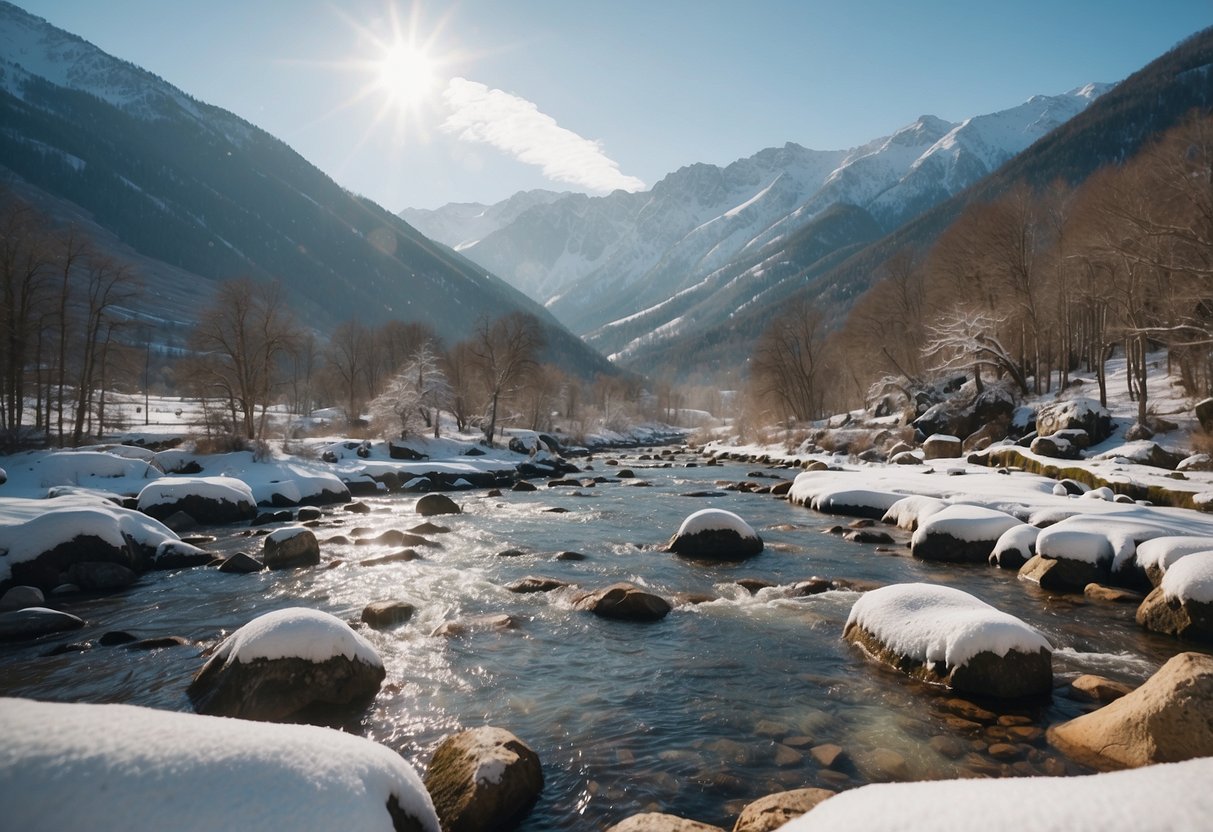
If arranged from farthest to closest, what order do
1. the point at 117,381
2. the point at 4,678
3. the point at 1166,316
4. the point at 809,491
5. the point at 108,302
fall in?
the point at 117,381 → the point at 108,302 → the point at 1166,316 → the point at 809,491 → the point at 4,678

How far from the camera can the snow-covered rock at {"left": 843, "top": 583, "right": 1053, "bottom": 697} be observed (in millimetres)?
8062

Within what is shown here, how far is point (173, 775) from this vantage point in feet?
10.3

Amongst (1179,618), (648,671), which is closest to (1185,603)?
Answer: (1179,618)

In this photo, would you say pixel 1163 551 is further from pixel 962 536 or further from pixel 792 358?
pixel 792 358

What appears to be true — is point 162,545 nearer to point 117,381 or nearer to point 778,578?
point 778,578

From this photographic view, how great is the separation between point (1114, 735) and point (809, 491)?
1981 centimetres

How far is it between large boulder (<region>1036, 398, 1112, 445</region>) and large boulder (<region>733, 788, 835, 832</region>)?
30.0 metres

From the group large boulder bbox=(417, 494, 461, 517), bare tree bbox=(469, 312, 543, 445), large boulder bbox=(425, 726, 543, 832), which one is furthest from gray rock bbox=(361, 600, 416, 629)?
bare tree bbox=(469, 312, 543, 445)

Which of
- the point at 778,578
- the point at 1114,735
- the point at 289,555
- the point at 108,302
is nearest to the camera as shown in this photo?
the point at 1114,735

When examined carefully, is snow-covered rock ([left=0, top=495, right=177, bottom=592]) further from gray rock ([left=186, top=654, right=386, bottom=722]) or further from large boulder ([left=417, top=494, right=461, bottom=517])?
large boulder ([left=417, top=494, right=461, bottom=517])

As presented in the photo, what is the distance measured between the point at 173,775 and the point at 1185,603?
14046 mm

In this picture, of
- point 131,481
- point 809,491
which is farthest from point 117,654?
point 809,491

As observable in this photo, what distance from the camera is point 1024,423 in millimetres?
→ 33344

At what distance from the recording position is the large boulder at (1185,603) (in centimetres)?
978
